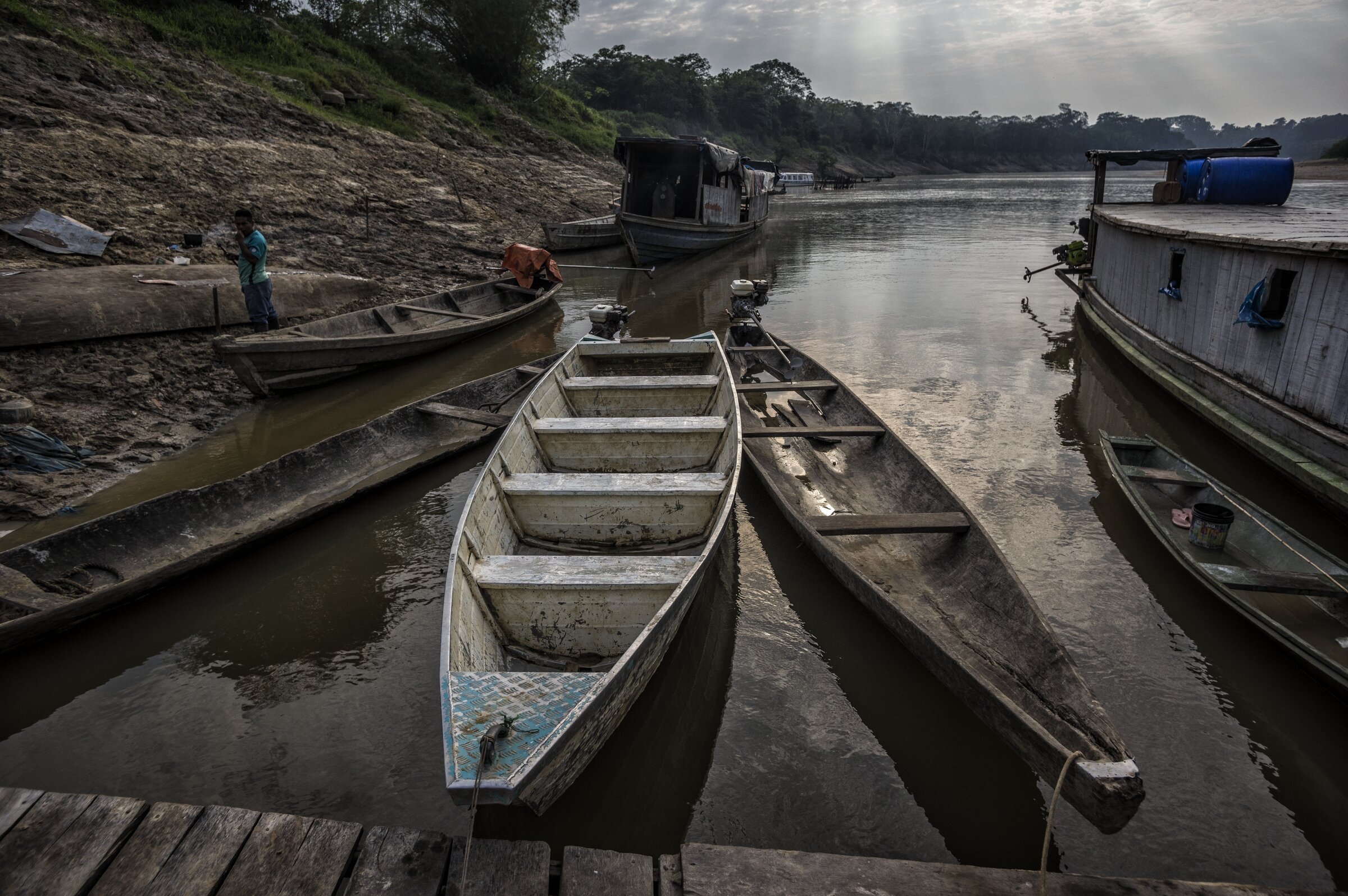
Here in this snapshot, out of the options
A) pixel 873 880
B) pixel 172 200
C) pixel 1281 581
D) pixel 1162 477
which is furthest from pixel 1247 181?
pixel 172 200

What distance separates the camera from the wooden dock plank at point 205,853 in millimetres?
2816

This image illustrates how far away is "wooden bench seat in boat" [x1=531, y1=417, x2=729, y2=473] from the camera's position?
21.4ft

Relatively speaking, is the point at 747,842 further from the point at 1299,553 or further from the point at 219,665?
the point at 1299,553

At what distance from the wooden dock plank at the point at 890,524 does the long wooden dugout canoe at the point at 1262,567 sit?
1.69 meters

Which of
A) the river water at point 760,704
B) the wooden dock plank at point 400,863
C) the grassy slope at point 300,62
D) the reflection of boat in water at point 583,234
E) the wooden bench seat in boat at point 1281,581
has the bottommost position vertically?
the river water at point 760,704

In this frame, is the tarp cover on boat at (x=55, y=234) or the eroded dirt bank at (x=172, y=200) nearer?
the eroded dirt bank at (x=172, y=200)

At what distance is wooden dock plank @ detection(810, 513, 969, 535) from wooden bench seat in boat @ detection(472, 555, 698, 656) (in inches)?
55.3

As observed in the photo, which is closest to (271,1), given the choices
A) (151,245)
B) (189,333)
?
(151,245)

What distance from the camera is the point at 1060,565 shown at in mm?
5828

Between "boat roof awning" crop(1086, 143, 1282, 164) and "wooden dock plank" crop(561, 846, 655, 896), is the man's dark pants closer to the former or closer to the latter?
"wooden dock plank" crop(561, 846, 655, 896)

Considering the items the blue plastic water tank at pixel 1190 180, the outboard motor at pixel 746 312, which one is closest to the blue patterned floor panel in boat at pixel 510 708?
the outboard motor at pixel 746 312

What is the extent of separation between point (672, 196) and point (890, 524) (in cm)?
2034

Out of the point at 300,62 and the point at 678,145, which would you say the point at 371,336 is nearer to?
the point at 678,145

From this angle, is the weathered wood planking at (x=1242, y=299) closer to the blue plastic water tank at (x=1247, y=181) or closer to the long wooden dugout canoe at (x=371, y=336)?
the blue plastic water tank at (x=1247, y=181)
